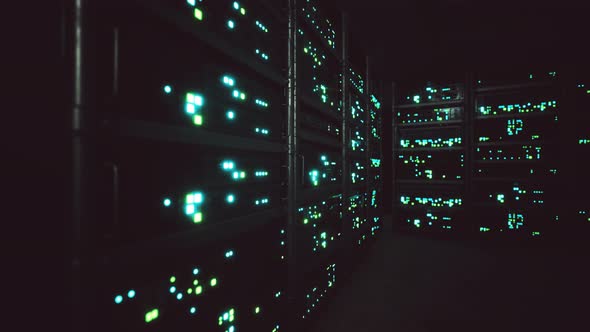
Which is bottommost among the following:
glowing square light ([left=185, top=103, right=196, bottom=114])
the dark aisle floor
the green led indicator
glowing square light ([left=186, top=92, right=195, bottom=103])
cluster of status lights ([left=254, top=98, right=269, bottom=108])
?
the dark aisle floor

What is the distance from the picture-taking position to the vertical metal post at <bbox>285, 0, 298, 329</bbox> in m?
1.36

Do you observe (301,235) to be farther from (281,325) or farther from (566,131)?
(566,131)

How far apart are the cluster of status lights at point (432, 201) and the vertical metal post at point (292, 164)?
10.5 ft

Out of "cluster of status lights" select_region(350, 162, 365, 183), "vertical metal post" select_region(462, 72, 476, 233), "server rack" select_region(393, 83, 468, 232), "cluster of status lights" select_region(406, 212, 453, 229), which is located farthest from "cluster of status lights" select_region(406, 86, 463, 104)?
"cluster of status lights" select_region(350, 162, 365, 183)

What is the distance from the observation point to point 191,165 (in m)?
0.85

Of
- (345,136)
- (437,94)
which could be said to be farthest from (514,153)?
(345,136)

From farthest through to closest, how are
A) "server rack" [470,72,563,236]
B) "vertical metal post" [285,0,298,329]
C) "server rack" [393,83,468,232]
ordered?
"server rack" [393,83,468,232], "server rack" [470,72,563,236], "vertical metal post" [285,0,298,329]

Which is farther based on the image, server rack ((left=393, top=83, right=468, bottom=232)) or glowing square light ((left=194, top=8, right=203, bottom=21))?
server rack ((left=393, top=83, right=468, bottom=232))

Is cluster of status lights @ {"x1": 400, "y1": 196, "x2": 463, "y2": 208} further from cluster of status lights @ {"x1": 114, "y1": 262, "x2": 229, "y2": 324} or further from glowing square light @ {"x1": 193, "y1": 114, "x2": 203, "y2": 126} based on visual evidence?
Answer: glowing square light @ {"x1": 193, "y1": 114, "x2": 203, "y2": 126}

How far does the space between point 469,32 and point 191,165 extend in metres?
3.62

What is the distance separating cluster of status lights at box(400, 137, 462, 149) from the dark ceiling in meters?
0.86

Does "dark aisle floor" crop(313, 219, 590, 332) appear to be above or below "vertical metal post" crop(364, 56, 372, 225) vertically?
below

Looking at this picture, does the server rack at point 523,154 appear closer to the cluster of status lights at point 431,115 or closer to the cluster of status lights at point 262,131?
the cluster of status lights at point 431,115

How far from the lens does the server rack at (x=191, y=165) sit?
57 cm
